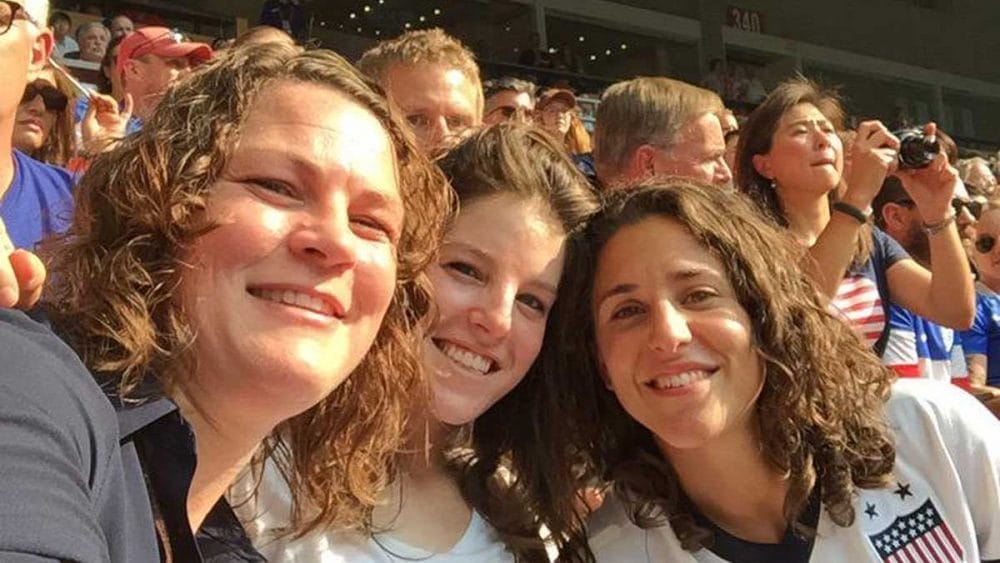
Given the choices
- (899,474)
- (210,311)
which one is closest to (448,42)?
(899,474)

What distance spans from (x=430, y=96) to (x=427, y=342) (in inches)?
44.6

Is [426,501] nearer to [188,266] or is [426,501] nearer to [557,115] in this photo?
[188,266]

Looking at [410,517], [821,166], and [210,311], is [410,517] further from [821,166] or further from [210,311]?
[821,166]

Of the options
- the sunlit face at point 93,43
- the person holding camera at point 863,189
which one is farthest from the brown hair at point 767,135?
the sunlit face at point 93,43

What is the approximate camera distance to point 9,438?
0.69 m

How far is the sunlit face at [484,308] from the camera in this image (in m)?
1.65

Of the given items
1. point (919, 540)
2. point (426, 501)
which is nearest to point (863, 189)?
point (919, 540)

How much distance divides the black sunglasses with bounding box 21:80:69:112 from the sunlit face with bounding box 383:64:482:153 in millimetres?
788

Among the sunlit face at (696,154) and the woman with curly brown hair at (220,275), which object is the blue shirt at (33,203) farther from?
the sunlit face at (696,154)

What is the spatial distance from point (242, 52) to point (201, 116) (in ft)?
0.49

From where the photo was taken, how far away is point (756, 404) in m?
1.78

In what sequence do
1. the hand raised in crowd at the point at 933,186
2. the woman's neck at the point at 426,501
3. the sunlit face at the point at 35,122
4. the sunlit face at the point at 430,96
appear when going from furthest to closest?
the hand raised in crowd at the point at 933,186 < the sunlit face at the point at 430,96 < the sunlit face at the point at 35,122 < the woman's neck at the point at 426,501

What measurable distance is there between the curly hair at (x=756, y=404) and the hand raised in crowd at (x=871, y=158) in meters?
0.76

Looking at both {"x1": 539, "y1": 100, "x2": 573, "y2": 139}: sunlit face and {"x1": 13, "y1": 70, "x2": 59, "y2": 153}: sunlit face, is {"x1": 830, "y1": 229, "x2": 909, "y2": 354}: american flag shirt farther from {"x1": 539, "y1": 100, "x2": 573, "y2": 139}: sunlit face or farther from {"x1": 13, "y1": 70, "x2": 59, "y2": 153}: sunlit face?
{"x1": 13, "y1": 70, "x2": 59, "y2": 153}: sunlit face
